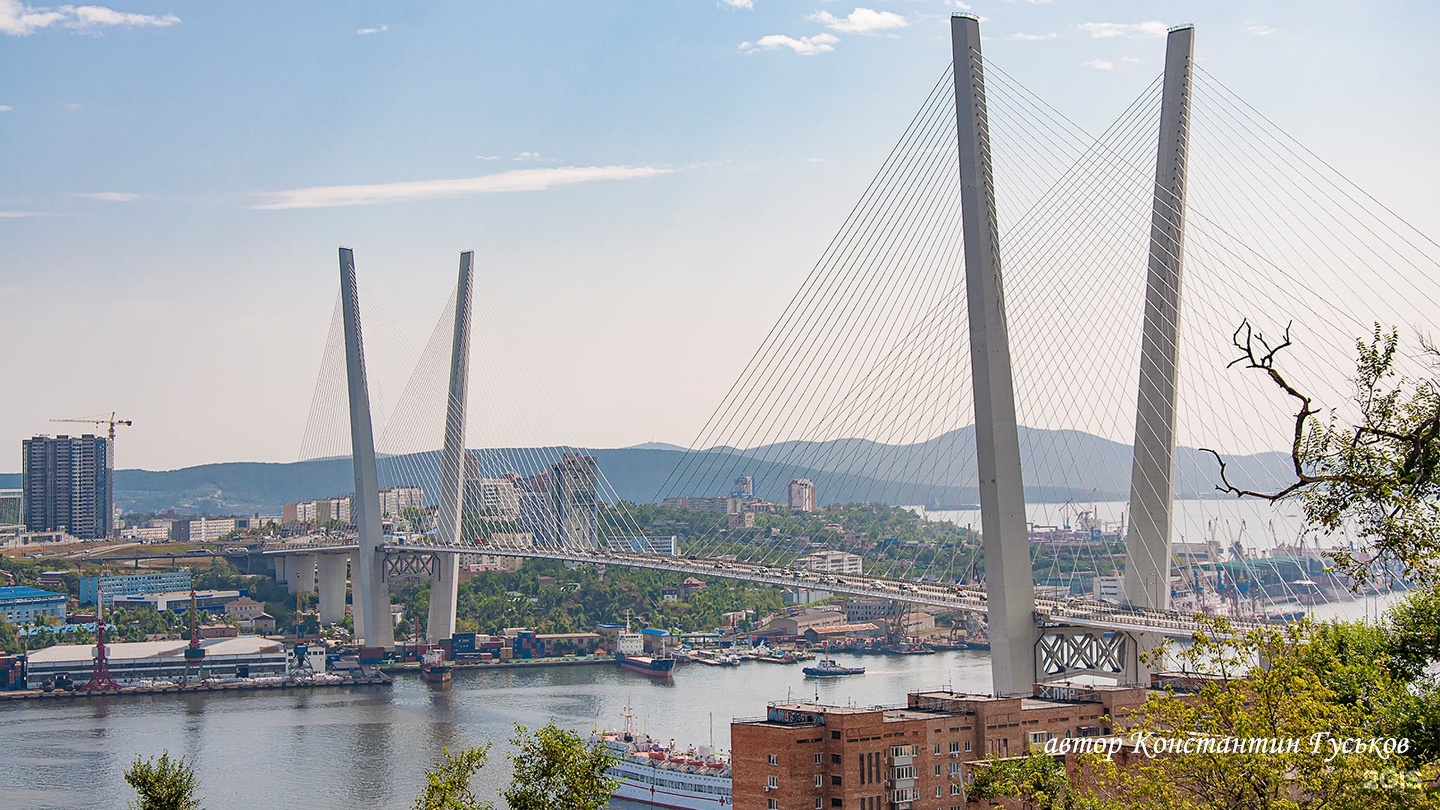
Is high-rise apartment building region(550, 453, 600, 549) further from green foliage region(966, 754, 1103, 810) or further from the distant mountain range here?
green foliage region(966, 754, 1103, 810)

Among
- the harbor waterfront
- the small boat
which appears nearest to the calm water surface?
the harbor waterfront

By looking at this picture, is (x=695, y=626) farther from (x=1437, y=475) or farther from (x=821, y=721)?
(x=1437, y=475)

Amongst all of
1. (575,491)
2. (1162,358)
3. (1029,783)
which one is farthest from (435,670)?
(1029,783)

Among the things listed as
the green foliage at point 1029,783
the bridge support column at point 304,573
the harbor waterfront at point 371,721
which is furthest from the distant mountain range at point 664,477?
the green foliage at point 1029,783

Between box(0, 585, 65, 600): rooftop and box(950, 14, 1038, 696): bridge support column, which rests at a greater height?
box(950, 14, 1038, 696): bridge support column

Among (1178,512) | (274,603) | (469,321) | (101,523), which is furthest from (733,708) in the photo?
(101,523)

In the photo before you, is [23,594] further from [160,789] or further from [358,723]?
[160,789]

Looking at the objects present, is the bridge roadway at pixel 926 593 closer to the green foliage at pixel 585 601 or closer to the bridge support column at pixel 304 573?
the green foliage at pixel 585 601
